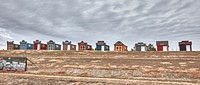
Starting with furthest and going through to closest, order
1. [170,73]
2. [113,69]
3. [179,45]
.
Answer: [179,45] → [113,69] → [170,73]

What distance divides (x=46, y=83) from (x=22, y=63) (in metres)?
12.9

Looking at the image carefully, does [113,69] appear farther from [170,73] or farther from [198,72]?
[198,72]

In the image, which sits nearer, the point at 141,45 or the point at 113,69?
the point at 113,69

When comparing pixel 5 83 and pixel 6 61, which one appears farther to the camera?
A: pixel 6 61

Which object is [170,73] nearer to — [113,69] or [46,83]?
[113,69]

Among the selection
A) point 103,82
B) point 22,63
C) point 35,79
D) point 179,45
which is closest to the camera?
point 103,82

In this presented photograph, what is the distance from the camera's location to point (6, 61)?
34.9 metres

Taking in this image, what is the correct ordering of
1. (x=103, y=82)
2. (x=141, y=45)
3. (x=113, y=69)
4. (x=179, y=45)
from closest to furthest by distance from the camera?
(x=103, y=82) → (x=113, y=69) → (x=179, y=45) → (x=141, y=45)

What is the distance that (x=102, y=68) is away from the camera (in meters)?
32.2

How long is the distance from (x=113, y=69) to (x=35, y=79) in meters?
12.6

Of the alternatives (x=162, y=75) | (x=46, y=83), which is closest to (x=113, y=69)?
(x=162, y=75)

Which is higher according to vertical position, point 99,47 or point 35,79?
point 99,47

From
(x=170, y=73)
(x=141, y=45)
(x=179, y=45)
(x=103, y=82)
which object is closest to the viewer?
(x=103, y=82)

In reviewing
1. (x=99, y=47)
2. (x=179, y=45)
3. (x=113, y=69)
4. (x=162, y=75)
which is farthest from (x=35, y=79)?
(x=179, y=45)
